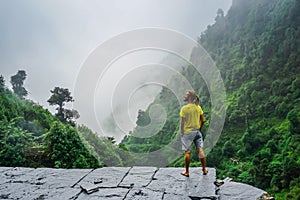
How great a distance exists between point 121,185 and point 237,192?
121 centimetres

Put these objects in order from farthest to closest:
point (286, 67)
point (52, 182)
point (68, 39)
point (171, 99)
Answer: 1. point (286, 67)
2. point (171, 99)
3. point (68, 39)
4. point (52, 182)

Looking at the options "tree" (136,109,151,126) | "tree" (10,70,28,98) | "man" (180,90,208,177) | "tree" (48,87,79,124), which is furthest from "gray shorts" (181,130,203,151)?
"tree" (10,70,28,98)

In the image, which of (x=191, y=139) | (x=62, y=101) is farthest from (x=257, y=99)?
(x=191, y=139)

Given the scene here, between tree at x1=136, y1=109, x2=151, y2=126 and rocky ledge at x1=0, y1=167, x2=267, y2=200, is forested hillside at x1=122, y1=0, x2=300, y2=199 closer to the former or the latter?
tree at x1=136, y1=109, x2=151, y2=126

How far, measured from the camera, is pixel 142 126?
6543 mm

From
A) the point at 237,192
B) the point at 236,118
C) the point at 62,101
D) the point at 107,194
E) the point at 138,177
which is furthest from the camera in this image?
the point at 236,118

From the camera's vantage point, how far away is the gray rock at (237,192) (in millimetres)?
2713

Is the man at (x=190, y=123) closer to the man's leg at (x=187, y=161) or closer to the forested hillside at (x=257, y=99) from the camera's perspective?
the man's leg at (x=187, y=161)

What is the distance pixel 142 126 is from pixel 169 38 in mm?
2022

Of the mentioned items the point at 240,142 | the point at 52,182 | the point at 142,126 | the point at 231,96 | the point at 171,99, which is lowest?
the point at 52,182

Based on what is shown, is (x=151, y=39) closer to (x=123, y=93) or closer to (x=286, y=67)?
(x=123, y=93)

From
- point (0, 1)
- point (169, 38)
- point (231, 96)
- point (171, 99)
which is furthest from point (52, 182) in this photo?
point (231, 96)

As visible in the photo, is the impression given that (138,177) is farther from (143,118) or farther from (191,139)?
(143,118)

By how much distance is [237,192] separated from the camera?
9.30ft
